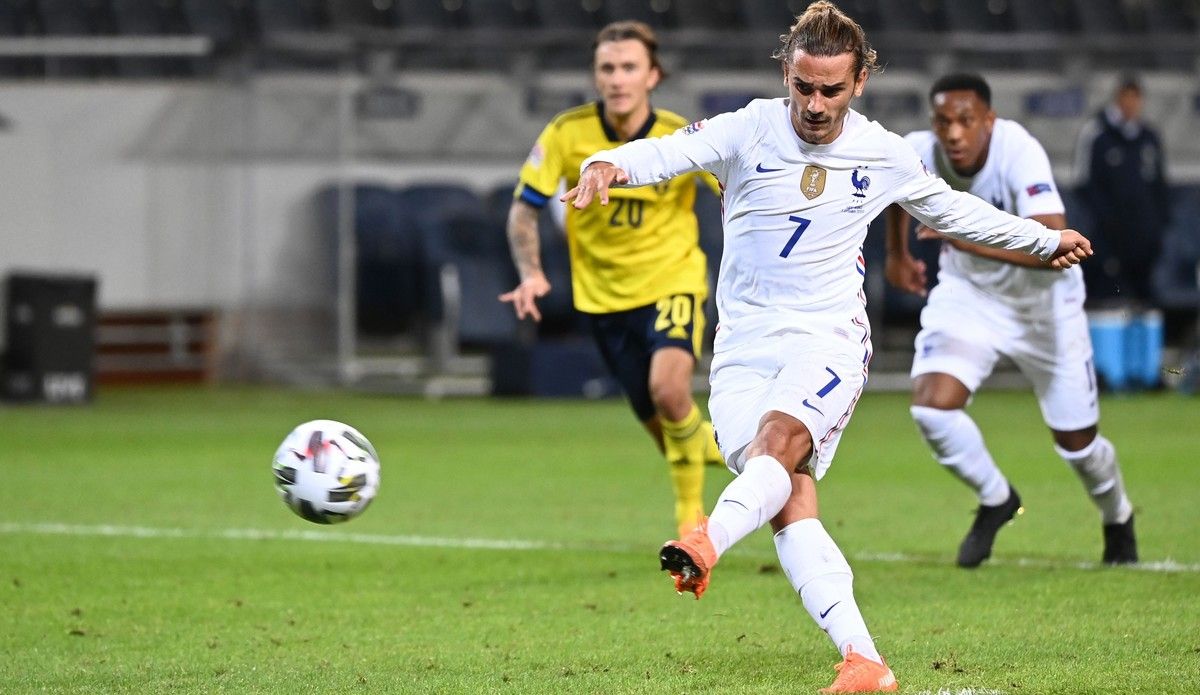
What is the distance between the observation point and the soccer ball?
5953 millimetres

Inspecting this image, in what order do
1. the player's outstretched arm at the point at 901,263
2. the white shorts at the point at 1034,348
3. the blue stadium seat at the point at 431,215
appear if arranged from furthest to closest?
the blue stadium seat at the point at 431,215 → the white shorts at the point at 1034,348 → the player's outstretched arm at the point at 901,263

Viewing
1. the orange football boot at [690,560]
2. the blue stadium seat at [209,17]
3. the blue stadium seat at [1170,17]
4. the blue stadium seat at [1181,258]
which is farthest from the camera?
the blue stadium seat at [1170,17]

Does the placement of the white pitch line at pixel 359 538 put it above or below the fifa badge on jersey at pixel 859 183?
below

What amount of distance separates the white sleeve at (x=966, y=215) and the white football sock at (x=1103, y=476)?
2.34 m

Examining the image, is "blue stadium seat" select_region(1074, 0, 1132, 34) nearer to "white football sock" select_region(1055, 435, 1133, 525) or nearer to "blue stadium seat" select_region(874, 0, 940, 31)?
"blue stadium seat" select_region(874, 0, 940, 31)

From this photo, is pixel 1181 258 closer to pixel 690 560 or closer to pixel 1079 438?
pixel 1079 438

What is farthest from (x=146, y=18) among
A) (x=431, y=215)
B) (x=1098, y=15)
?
(x=1098, y=15)

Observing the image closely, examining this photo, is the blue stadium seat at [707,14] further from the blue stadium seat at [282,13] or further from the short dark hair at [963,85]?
the short dark hair at [963,85]

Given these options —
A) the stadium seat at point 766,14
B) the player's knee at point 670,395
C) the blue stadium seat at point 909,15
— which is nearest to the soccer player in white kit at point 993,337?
the player's knee at point 670,395

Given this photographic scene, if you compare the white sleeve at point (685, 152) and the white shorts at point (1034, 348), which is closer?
the white sleeve at point (685, 152)

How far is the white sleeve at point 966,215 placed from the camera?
17.7 ft

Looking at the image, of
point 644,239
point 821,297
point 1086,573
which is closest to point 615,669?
point 821,297

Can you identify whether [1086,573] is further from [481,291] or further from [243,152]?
Answer: [243,152]

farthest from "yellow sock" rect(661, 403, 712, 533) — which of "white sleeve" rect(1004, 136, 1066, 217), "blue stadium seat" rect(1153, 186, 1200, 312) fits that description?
Result: "blue stadium seat" rect(1153, 186, 1200, 312)
